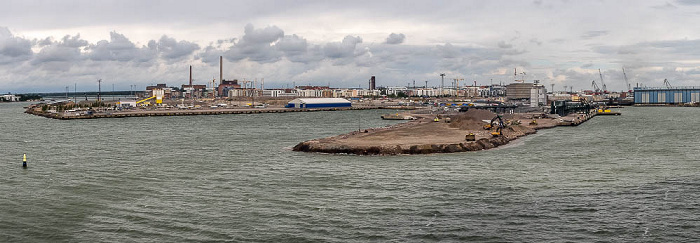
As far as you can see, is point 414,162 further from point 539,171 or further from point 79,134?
point 79,134

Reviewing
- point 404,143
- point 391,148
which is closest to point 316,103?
point 404,143

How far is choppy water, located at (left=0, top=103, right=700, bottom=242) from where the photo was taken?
22266 mm

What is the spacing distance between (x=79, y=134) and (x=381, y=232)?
197 ft

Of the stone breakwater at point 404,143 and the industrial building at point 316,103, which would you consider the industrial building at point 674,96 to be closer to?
the industrial building at point 316,103

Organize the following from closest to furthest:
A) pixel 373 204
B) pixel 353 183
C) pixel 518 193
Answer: pixel 373 204, pixel 518 193, pixel 353 183

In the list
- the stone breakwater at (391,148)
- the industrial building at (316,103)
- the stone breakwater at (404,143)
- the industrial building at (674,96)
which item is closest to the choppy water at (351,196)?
the stone breakwater at (391,148)

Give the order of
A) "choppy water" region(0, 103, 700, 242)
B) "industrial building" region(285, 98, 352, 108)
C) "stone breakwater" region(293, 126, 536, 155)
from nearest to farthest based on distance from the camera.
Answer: "choppy water" region(0, 103, 700, 242) < "stone breakwater" region(293, 126, 536, 155) < "industrial building" region(285, 98, 352, 108)

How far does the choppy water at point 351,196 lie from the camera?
22266 millimetres

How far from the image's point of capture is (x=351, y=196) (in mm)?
28953

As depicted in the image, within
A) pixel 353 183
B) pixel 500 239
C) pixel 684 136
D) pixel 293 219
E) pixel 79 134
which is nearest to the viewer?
pixel 500 239

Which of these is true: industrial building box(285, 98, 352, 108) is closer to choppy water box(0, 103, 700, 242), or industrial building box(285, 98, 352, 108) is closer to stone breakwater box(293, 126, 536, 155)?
stone breakwater box(293, 126, 536, 155)

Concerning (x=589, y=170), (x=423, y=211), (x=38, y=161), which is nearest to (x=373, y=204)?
(x=423, y=211)

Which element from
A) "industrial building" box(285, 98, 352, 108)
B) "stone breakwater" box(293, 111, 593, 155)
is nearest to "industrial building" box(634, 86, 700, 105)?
"industrial building" box(285, 98, 352, 108)

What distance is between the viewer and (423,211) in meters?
25.5
